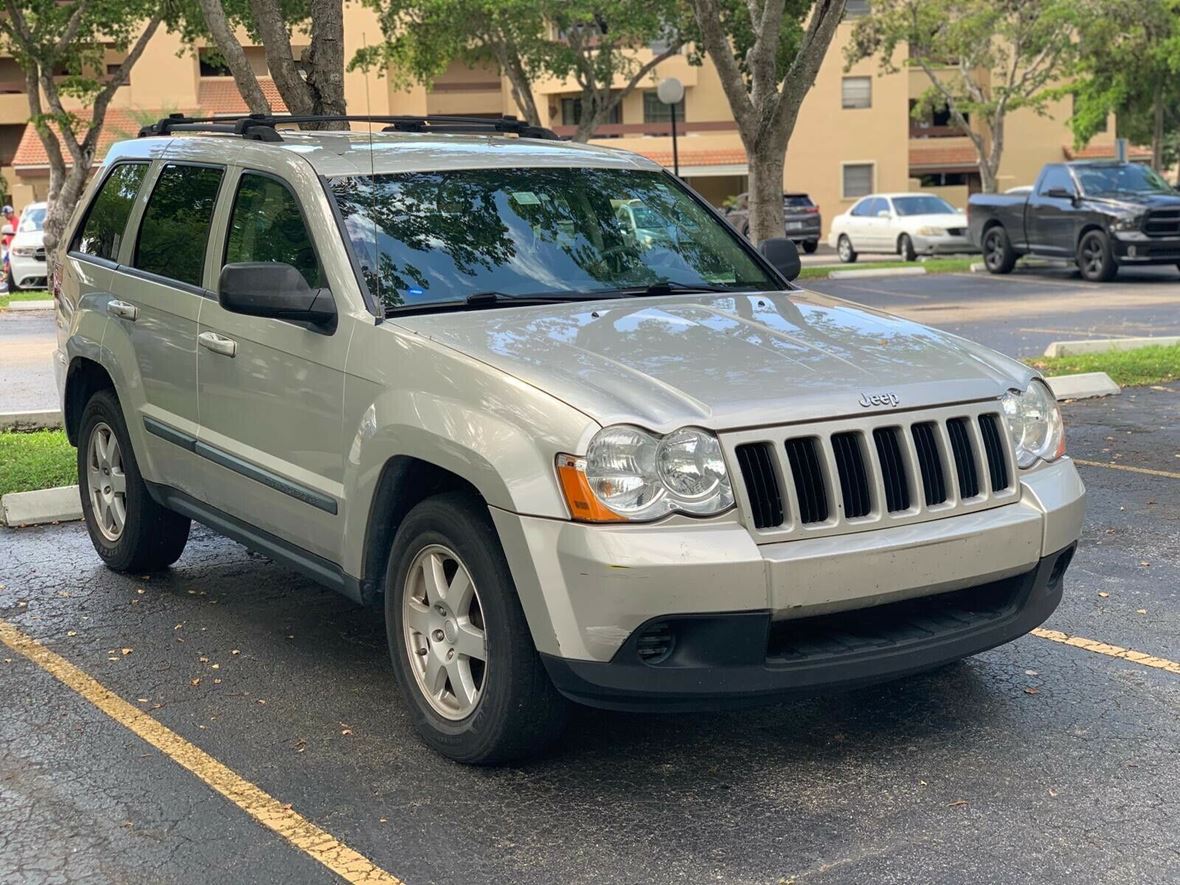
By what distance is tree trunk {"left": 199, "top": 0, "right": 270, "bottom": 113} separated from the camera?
1008 centimetres

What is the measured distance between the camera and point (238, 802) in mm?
4262

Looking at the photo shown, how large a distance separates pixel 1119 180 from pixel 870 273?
5048mm

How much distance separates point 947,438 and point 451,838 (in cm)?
179

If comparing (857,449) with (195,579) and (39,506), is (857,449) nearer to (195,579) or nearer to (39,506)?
(195,579)

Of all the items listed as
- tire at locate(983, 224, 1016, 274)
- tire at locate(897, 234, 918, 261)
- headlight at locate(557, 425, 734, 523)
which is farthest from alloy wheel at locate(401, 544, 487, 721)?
tire at locate(897, 234, 918, 261)

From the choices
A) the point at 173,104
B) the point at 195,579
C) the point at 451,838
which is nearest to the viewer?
the point at 451,838

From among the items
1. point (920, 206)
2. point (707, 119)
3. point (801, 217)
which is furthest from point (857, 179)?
point (920, 206)

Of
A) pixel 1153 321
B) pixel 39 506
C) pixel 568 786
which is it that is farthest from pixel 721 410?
pixel 1153 321

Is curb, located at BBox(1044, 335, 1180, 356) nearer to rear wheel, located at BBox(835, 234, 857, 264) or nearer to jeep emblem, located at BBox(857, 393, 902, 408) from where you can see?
jeep emblem, located at BBox(857, 393, 902, 408)

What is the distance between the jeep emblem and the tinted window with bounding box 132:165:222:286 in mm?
2823

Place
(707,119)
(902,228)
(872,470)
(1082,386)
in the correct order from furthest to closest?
1. (707,119)
2. (902,228)
3. (1082,386)
4. (872,470)

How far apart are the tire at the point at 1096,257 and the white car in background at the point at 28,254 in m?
18.1

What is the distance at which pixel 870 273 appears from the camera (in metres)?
27.2

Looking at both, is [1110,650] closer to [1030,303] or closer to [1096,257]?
[1030,303]
